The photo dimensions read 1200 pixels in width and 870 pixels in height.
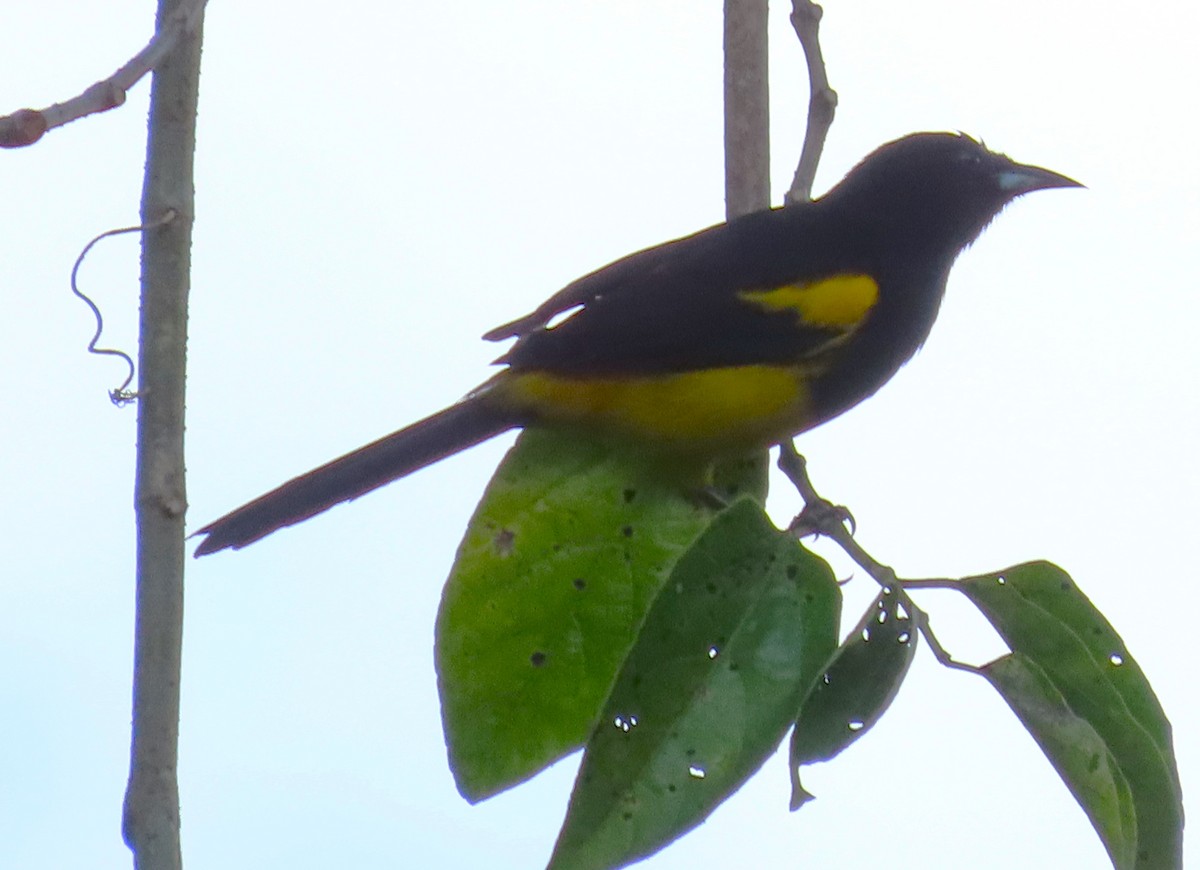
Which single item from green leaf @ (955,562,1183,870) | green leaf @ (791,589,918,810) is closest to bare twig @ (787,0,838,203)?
green leaf @ (955,562,1183,870)

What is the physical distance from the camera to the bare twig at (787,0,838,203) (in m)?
2.93

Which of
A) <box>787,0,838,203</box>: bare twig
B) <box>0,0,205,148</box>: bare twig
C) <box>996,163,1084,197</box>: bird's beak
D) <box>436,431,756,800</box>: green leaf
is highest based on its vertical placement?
<box>996,163,1084,197</box>: bird's beak

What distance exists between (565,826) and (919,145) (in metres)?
2.86

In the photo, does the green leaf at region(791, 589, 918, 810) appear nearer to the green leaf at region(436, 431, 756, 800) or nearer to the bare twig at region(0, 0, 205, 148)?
the green leaf at region(436, 431, 756, 800)

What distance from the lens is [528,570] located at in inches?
85.4

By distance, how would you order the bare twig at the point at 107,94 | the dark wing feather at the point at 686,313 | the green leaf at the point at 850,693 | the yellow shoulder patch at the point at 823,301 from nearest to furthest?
the bare twig at the point at 107,94
the green leaf at the point at 850,693
the dark wing feather at the point at 686,313
the yellow shoulder patch at the point at 823,301

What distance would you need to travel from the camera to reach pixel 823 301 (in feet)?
11.3

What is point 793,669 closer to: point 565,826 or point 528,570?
point 565,826

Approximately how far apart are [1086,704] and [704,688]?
0.53 m

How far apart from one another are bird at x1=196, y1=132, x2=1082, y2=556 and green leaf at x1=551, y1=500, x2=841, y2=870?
1056 millimetres

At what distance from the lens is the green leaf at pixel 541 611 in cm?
202

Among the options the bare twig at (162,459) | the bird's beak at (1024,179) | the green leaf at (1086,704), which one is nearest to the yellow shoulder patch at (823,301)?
the bird's beak at (1024,179)

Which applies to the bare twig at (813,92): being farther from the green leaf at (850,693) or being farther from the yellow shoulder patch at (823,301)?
the green leaf at (850,693)

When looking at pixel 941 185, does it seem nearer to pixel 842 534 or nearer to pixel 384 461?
pixel 384 461
